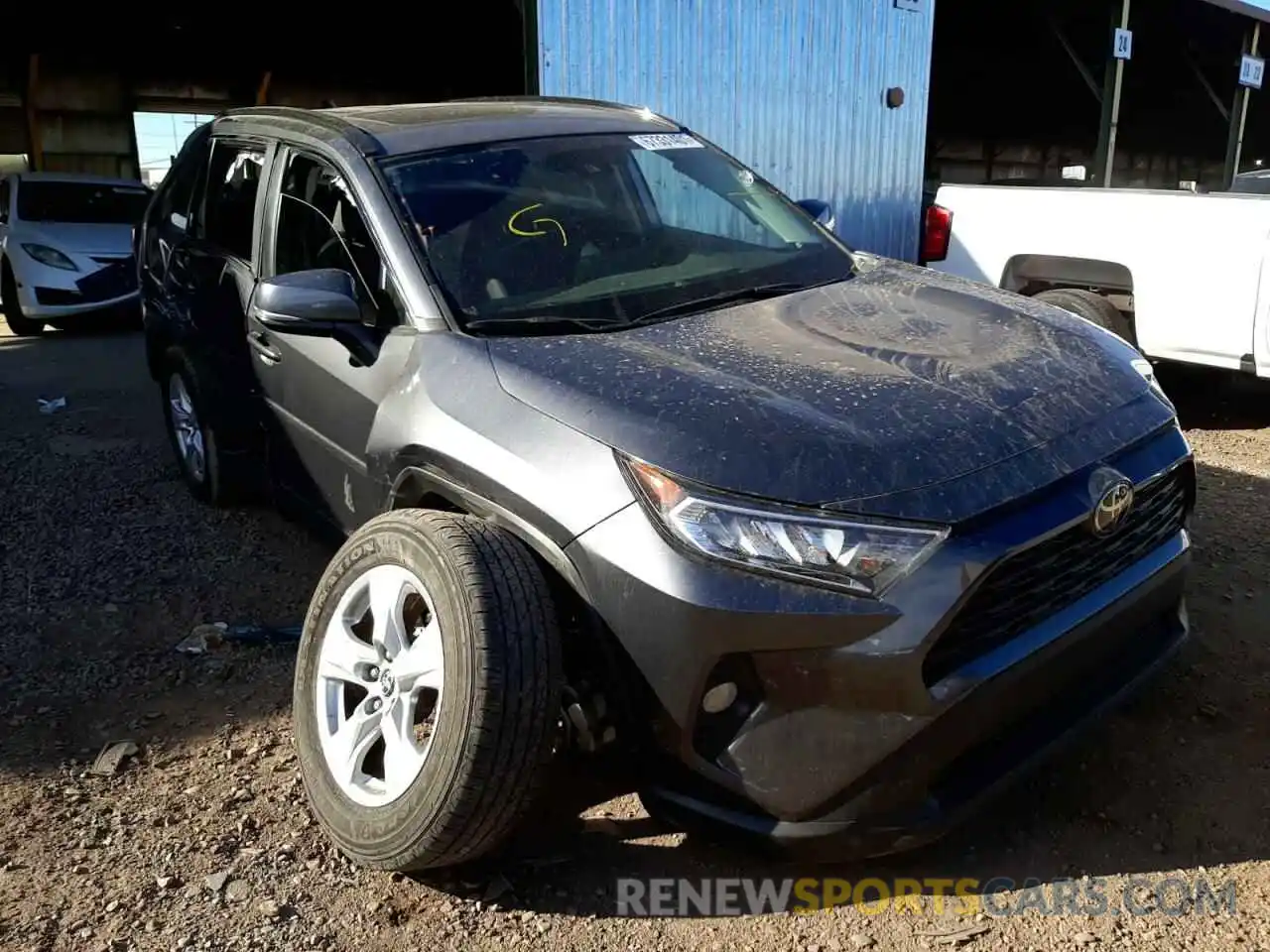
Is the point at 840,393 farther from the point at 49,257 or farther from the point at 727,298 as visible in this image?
the point at 49,257

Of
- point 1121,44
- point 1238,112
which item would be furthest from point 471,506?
point 1238,112

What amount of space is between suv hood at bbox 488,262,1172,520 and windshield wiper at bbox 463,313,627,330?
8 cm

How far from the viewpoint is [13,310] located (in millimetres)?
11156

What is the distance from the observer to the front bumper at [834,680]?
7.32 ft

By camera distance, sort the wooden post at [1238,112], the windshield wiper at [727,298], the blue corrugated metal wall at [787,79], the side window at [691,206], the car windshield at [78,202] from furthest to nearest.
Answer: the wooden post at [1238,112] → the car windshield at [78,202] → the blue corrugated metal wall at [787,79] → the side window at [691,206] → the windshield wiper at [727,298]

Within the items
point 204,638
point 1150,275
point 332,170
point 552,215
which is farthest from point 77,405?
point 1150,275

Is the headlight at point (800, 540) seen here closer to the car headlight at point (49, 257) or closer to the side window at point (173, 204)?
the side window at point (173, 204)

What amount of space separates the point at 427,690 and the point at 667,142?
2.33 metres

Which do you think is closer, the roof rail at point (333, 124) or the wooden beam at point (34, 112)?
the roof rail at point (333, 124)

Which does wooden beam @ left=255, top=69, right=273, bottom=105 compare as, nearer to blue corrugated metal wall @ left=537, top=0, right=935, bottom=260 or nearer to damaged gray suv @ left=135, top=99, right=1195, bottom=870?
blue corrugated metal wall @ left=537, top=0, right=935, bottom=260

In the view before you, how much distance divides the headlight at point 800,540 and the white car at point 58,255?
32.5 feet

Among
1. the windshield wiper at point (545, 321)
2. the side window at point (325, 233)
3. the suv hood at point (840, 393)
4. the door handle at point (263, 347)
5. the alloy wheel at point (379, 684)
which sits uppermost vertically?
the side window at point (325, 233)

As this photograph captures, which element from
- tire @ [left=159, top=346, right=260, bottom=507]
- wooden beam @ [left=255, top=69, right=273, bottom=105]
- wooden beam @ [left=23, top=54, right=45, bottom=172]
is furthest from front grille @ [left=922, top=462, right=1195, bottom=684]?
wooden beam @ [left=23, top=54, right=45, bottom=172]

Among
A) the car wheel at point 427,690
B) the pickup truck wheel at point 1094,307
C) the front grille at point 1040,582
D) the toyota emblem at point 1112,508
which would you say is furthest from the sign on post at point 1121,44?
the car wheel at point 427,690
